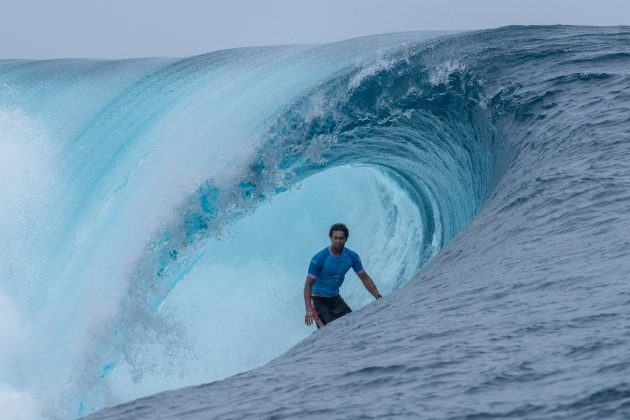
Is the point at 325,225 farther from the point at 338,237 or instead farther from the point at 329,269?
the point at 338,237

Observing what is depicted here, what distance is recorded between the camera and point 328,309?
638cm

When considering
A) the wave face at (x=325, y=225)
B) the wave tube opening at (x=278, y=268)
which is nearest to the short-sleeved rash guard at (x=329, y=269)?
the wave face at (x=325, y=225)

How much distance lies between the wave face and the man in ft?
3.79

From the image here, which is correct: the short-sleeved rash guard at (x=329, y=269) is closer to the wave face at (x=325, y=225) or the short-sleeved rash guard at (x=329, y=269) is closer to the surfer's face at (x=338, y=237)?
the surfer's face at (x=338, y=237)

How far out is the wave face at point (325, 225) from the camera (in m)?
2.73

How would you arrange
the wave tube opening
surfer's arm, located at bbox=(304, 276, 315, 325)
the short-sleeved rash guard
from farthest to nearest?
1. the wave tube opening
2. the short-sleeved rash guard
3. surfer's arm, located at bbox=(304, 276, 315, 325)

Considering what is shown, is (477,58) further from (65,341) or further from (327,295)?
(65,341)

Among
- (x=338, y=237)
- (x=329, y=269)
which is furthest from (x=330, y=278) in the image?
(x=338, y=237)

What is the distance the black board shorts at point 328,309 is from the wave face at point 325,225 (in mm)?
1475

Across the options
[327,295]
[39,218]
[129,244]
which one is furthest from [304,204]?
[327,295]

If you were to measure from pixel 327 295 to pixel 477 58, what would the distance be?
3.15 m

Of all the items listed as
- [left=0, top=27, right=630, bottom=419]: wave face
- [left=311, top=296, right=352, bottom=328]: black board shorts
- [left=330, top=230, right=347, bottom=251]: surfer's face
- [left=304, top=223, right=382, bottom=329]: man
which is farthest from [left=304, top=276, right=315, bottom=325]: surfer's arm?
[left=0, top=27, right=630, bottom=419]: wave face

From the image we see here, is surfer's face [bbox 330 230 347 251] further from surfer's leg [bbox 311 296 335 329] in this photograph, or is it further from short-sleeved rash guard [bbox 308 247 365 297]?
surfer's leg [bbox 311 296 335 329]

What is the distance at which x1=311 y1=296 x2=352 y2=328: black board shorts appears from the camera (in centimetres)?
633
